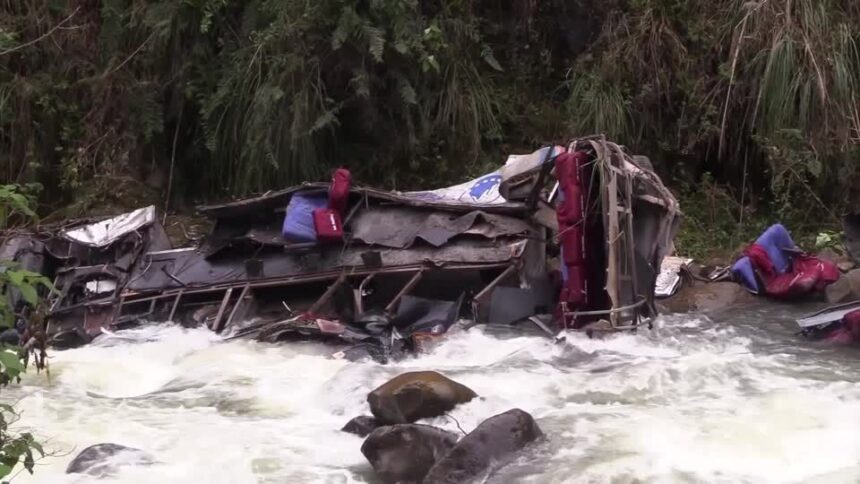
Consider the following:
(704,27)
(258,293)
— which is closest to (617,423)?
(258,293)

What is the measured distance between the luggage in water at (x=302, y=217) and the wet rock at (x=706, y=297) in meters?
3.65

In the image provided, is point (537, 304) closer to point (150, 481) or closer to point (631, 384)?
point (631, 384)

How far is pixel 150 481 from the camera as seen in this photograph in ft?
17.4

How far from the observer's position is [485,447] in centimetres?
533

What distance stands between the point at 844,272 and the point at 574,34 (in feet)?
17.6

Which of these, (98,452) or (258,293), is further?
(258,293)

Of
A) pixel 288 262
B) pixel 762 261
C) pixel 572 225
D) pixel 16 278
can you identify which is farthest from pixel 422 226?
pixel 16 278

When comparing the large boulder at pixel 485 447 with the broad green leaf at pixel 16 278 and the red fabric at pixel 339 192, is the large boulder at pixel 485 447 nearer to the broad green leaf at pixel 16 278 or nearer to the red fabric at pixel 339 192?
the broad green leaf at pixel 16 278

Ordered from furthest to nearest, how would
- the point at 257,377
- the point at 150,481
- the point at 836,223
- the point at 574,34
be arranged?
the point at 574,34
the point at 836,223
the point at 257,377
the point at 150,481

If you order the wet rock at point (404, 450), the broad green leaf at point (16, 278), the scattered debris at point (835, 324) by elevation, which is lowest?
the scattered debris at point (835, 324)

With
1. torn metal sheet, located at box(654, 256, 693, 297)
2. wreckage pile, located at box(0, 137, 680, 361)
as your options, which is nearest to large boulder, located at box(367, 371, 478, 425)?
wreckage pile, located at box(0, 137, 680, 361)

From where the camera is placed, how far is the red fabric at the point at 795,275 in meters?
9.64

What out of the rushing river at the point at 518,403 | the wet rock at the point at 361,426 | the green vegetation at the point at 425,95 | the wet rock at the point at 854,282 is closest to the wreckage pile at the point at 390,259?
the rushing river at the point at 518,403

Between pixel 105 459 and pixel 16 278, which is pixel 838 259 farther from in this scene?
pixel 16 278
